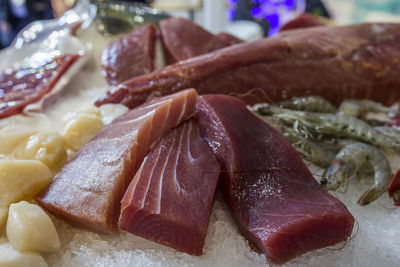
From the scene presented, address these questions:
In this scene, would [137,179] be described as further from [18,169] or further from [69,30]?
[69,30]

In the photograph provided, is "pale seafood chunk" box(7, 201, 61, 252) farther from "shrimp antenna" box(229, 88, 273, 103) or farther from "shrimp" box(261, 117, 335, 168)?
"shrimp antenna" box(229, 88, 273, 103)

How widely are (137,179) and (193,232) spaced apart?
0.85 feet

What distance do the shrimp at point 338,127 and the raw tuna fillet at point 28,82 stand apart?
4.56 ft

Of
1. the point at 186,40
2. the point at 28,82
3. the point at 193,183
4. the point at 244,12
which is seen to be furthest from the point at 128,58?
the point at 244,12

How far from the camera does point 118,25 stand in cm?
288

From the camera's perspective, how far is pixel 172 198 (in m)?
1.14

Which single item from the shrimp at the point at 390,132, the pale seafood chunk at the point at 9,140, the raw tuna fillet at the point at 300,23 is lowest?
the shrimp at the point at 390,132

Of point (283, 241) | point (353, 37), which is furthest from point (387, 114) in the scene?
point (283, 241)

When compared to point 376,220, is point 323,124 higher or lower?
higher

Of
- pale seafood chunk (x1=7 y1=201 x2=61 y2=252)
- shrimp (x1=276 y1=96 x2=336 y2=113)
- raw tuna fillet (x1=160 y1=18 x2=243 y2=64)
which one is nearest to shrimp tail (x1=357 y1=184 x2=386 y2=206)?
shrimp (x1=276 y1=96 x2=336 y2=113)

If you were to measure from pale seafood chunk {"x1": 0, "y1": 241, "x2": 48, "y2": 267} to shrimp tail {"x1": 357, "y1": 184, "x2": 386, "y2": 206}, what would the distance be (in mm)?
1218

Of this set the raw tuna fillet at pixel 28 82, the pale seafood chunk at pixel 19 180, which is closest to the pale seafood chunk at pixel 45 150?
the pale seafood chunk at pixel 19 180

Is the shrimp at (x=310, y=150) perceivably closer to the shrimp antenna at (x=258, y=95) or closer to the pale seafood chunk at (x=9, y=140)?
the shrimp antenna at (x=258, y=95)

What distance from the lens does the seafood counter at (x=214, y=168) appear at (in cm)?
114
